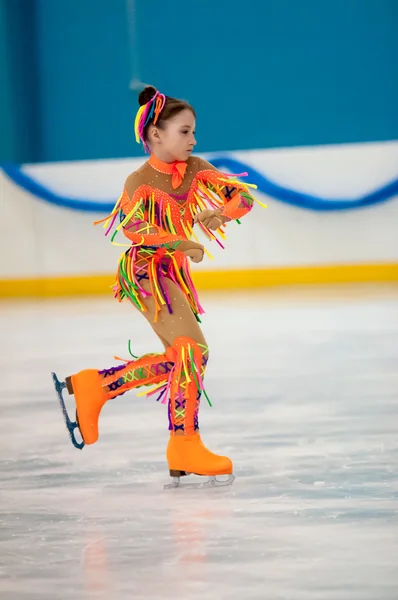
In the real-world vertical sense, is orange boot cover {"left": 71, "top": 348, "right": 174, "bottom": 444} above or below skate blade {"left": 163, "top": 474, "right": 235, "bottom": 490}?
above

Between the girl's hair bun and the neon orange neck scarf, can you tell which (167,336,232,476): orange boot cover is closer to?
the neon orange neck scarf

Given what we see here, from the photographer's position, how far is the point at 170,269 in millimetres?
2475

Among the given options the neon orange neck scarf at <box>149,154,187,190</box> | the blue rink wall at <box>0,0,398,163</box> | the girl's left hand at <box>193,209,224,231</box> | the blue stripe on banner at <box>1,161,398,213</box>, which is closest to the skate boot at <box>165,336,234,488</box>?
the girl's left hand at <box>193,209,224,231</box>

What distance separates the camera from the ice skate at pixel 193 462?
2.43 m

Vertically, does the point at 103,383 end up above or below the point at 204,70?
below

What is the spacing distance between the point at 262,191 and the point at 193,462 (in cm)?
476

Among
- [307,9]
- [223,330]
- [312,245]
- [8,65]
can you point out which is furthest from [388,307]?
[8,65]

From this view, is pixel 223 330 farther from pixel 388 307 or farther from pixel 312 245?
pixel 312 245

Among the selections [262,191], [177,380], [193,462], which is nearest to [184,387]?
[177,380]

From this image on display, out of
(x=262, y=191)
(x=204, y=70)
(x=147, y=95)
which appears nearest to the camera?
(x=147, y=95)

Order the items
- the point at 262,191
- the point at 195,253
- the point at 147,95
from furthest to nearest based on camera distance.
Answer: the point at 262,191, the point at 147,95, the point at 195,253

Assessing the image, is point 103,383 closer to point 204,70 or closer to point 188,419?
point 188,419

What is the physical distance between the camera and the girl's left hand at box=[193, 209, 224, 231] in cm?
237

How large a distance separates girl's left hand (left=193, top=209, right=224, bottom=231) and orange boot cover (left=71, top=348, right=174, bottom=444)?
0.33m
